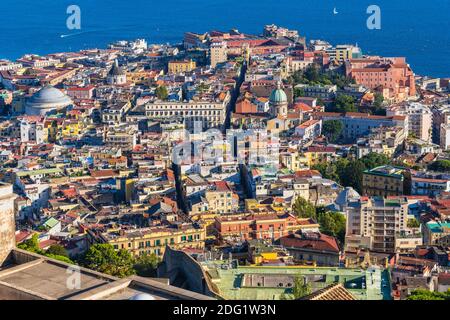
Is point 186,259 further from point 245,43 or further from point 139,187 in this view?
point 245,43

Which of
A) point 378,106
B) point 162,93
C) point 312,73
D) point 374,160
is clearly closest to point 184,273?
point 374,160

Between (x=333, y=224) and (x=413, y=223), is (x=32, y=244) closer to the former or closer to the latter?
(x=333, y=224)

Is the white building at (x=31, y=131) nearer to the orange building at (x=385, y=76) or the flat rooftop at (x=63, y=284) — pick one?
the orange building at (x=385, y=76)

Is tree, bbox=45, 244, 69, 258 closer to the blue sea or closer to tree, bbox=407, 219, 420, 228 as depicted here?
tree, bbox=407, 219, 420, 228

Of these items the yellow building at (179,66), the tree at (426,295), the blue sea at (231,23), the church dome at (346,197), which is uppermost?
the blue sea at (231,23)

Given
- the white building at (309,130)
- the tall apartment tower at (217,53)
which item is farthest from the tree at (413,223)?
the tall apartment tower at (217,53)
